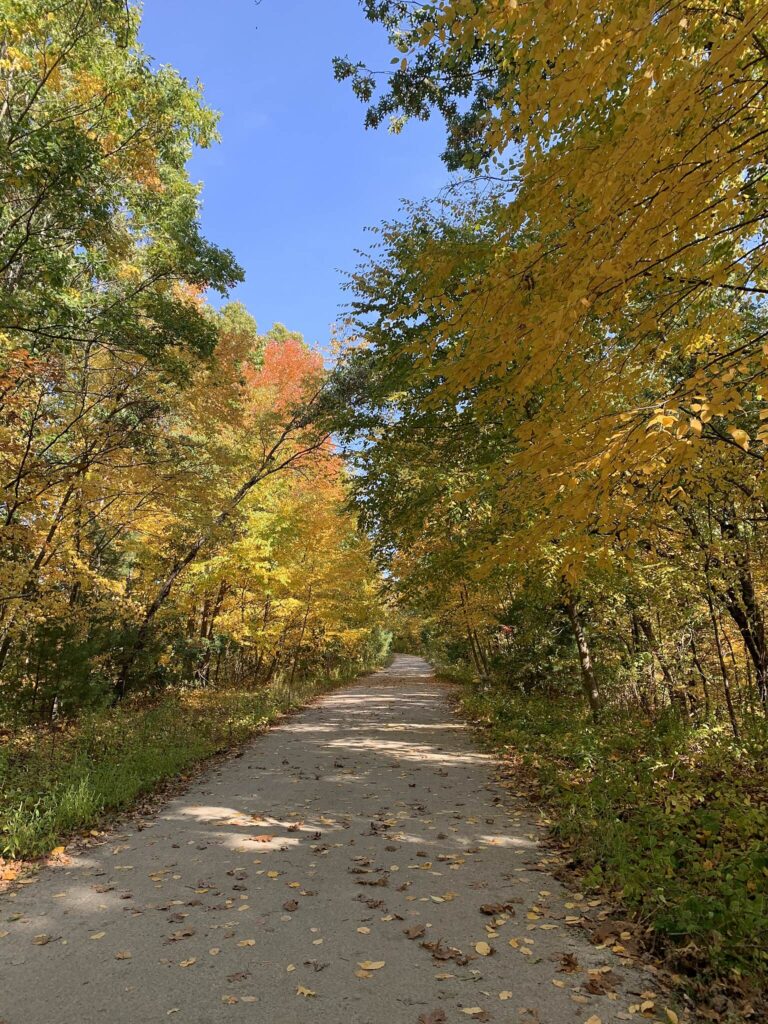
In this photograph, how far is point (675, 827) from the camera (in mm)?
4469

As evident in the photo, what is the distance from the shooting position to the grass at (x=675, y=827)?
309cm

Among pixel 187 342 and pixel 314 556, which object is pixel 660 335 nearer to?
pixel 187 342

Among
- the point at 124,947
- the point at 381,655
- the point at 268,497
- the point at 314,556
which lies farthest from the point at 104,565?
the point at 381,655

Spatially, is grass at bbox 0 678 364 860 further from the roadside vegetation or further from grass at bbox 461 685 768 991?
grass at bbox 461 685 768 991

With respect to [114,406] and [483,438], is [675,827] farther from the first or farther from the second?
[114,406]

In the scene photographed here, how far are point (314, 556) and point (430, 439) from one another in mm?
8385

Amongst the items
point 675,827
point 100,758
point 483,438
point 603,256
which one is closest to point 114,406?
point 100,758

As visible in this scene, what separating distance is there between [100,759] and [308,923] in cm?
538

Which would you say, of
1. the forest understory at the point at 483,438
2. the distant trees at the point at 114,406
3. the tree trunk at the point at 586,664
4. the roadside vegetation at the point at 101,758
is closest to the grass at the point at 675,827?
the forest understory at the point at 483,438

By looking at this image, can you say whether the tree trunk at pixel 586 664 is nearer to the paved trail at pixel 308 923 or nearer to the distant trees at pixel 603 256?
the distant trees at pixel 603 256

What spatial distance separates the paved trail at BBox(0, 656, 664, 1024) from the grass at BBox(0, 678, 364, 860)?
1.78 ft

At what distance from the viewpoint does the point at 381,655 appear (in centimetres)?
4738

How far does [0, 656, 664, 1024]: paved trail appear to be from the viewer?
9.23 ft

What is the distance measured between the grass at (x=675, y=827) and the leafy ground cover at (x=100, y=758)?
4.86 m
